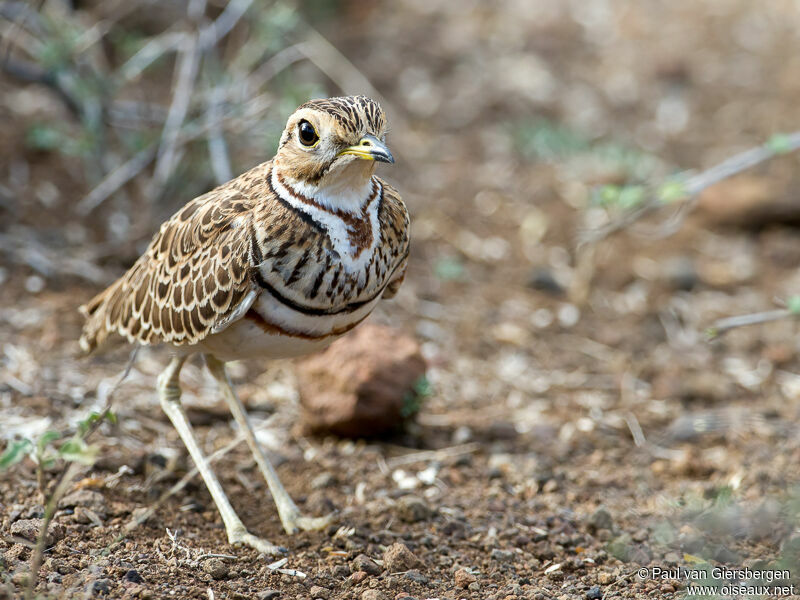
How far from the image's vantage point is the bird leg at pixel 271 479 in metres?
5.25

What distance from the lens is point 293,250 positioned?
4555 millimetres

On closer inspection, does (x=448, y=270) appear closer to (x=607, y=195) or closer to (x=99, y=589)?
(x=607, y=195)

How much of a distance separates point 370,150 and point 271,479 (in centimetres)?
204

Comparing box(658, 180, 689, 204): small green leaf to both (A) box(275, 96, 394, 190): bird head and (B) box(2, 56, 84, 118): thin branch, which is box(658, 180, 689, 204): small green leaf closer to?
(A) box(275, 96, 394, 190): bird head

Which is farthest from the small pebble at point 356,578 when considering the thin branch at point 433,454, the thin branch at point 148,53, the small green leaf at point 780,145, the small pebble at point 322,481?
the thin branch at point 148,53

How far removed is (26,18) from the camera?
7.15 meters

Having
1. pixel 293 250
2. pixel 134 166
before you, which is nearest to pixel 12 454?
pixel 293 250

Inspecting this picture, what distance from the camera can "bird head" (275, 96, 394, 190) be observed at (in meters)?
4.43

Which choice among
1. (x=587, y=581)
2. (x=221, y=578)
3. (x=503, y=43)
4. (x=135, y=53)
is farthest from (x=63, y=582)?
(x=503, y=43)

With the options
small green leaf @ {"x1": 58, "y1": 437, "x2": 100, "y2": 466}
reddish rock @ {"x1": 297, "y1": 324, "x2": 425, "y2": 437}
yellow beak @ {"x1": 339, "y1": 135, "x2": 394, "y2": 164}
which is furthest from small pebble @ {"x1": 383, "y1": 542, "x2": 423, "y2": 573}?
yellow beak @ {"x1": 339, "y1": 135, "x2": 394, "y2": 164}

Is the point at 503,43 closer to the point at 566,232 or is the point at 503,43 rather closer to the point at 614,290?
the point at 566,232

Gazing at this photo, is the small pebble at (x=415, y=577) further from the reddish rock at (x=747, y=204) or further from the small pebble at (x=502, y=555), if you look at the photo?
the reddish rock at (x=747, y=204)

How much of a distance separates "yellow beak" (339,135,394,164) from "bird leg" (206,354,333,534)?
1.77 meters

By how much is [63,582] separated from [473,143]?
740cm
